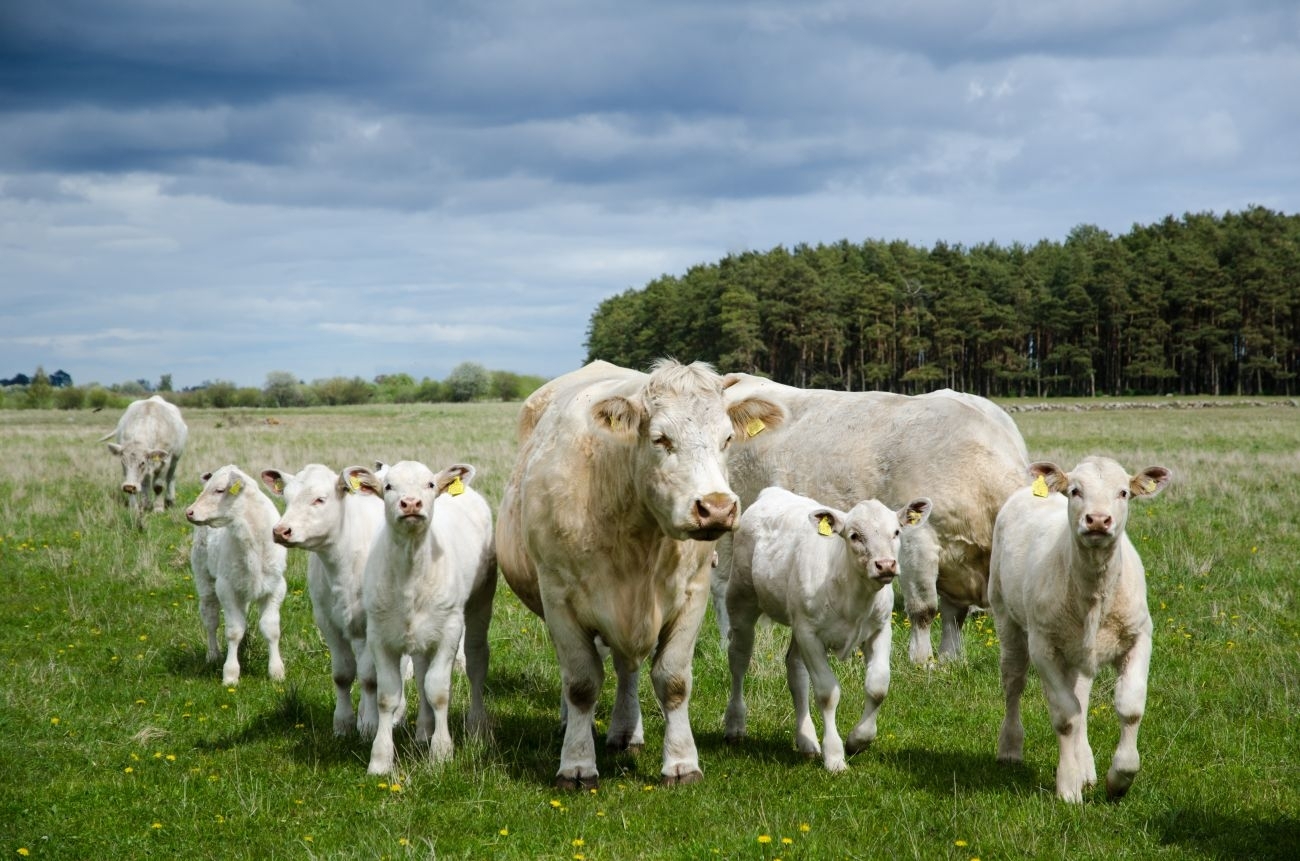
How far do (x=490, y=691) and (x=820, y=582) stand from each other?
12.0 feet

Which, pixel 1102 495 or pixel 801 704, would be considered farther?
pixel 801 704

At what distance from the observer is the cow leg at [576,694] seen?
680 cm

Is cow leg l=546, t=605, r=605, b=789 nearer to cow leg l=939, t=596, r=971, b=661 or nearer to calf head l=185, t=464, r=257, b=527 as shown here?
cow leg l=939, t=596, r=971, b=661

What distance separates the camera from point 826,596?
722 cm

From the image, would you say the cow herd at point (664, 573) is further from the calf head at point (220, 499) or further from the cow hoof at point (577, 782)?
the calf head at point (220, 499)

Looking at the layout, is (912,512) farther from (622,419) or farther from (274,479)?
(274,479)

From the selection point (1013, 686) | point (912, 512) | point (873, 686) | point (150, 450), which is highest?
point (150, 450)

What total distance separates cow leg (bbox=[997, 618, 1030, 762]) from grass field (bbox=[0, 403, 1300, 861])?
0.46 feet

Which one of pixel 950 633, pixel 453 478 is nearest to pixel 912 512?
pixel 950 633

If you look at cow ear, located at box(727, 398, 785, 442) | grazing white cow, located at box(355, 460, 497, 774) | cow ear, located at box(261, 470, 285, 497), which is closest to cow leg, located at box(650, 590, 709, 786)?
cow ear, located at box(727, 398, 785, 442)

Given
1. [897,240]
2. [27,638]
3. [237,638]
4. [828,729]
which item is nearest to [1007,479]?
[828,729]

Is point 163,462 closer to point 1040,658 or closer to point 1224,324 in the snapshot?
point 1040,658

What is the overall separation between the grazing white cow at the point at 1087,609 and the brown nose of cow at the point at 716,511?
2023 mm

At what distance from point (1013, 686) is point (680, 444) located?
9.84 feet
